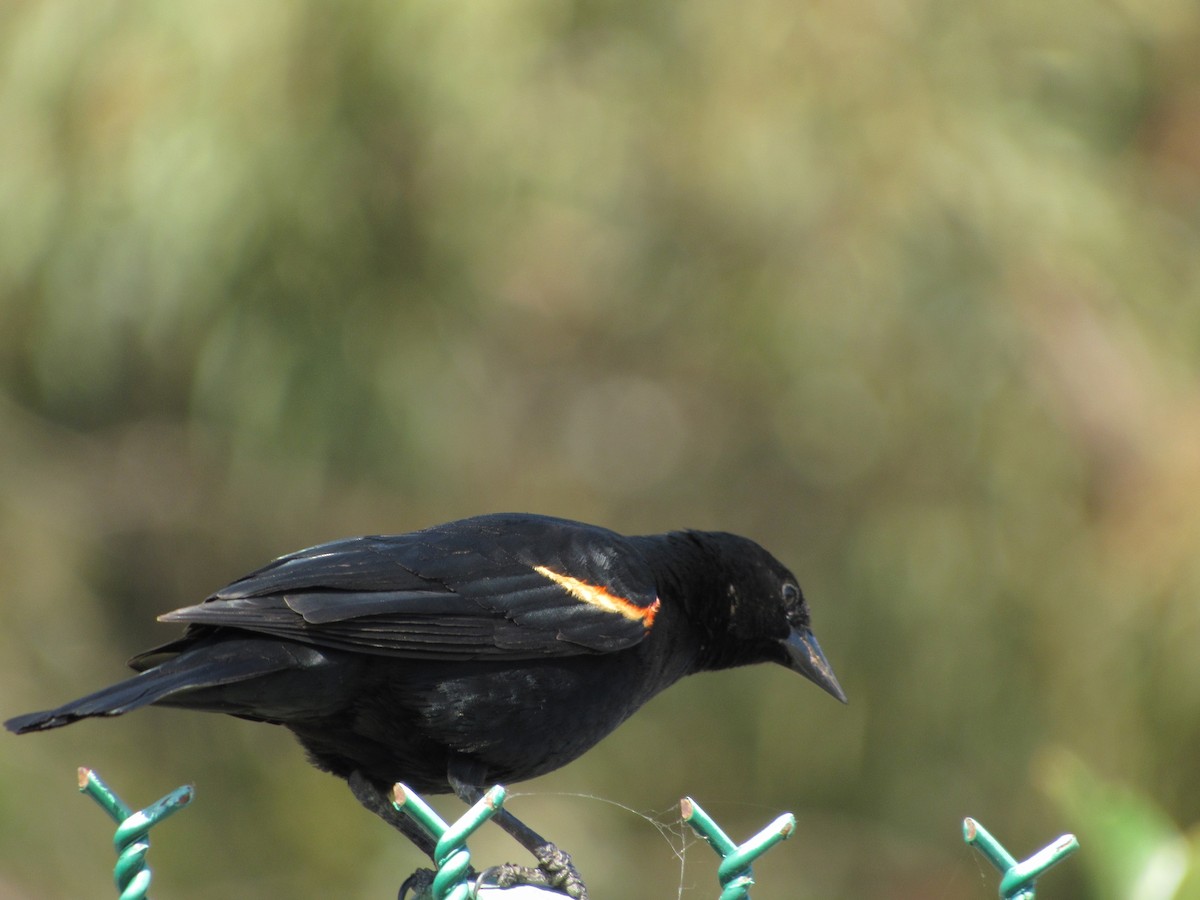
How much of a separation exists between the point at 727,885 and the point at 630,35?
505cm

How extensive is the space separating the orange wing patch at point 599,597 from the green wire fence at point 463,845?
A: 2.79 ft

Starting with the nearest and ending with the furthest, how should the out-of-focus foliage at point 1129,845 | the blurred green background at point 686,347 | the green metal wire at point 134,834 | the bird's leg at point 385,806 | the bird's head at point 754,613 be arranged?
the green metal wire at point 134,834 < the out-of-focus foliage at point 1129,845 < the bird's leg at point 385,806 < the bird's head at point 754,613 < the blurred green background at point 686,347

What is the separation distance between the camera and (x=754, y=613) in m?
2.88

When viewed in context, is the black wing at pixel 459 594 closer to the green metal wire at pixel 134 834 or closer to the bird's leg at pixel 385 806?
the bird's leg at pixel 385 806

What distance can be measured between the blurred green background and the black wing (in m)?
3.21

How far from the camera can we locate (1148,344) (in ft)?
19.9

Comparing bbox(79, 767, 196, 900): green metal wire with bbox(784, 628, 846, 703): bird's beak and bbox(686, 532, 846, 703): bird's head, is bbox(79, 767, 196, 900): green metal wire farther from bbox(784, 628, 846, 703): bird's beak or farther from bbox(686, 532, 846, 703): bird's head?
bbox(784, 628, 846, 703): bird's beak

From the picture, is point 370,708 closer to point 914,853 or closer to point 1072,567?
point 1072,567

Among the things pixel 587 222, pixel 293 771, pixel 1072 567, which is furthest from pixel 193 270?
pixel 1072 567

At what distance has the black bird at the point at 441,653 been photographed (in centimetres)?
216

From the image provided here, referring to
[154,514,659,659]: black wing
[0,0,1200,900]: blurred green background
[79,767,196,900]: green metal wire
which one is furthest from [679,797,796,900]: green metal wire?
[0,0,1200,900]: blurred green background

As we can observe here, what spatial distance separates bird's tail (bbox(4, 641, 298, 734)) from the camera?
1.66 meters

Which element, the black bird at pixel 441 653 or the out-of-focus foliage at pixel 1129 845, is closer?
the out-of-focus foliage at pixel 1129 845

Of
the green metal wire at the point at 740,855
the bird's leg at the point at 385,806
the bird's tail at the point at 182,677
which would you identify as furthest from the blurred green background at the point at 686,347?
the green metal wire at the point at 740,855
